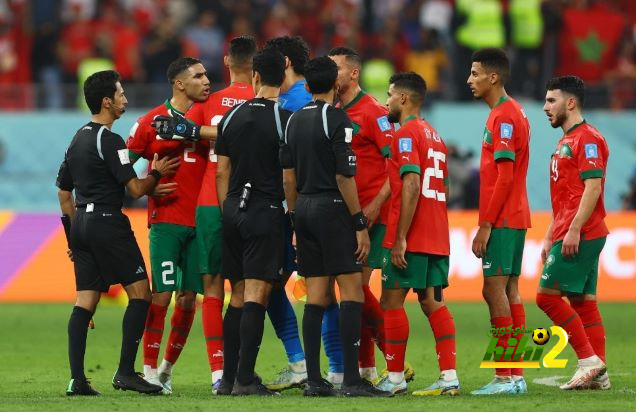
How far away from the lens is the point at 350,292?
33.4 ft

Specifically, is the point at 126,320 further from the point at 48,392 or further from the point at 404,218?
the point at 404,218

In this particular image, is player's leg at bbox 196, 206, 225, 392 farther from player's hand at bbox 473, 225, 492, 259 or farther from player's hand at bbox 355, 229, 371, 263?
player's hand at bbox 473, 225, 492, 259

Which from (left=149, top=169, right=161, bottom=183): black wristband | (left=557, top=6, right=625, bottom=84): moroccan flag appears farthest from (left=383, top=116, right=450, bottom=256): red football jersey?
(left=557, top=6, right=625, bottom=84): moroccan flag

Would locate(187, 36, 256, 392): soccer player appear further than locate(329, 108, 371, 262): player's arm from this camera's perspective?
Yes

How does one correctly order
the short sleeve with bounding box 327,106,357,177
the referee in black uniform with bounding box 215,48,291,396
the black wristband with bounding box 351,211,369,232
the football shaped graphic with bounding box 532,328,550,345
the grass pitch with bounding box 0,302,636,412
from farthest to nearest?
the football shaped graphic with bounding box 532,328,550,345 < the referee in black uniform with bounding box 215,48,291,396 < the black wristband with bounding box 351,211,369,232 < the short sleeve with bounding box 327,106,357,177 < the grass pitch with bounding box 0,302,636,412

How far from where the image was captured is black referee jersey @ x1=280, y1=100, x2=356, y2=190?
1005 centimetres

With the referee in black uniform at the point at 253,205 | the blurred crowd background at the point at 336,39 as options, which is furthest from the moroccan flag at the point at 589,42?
the referee in black uniform at the point at 253,205

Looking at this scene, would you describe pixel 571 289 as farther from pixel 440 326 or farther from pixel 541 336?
pixel 440 326

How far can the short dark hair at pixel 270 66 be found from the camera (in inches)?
409

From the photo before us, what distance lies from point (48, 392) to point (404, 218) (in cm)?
314

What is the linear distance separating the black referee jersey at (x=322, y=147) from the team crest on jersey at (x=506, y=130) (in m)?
1.27

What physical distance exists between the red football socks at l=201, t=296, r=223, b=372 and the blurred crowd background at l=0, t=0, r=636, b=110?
42.6 feet

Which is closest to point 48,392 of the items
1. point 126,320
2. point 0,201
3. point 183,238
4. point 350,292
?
point 126,320

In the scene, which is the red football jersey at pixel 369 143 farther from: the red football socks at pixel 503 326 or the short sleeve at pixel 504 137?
the red football socks at pixel 503 326
